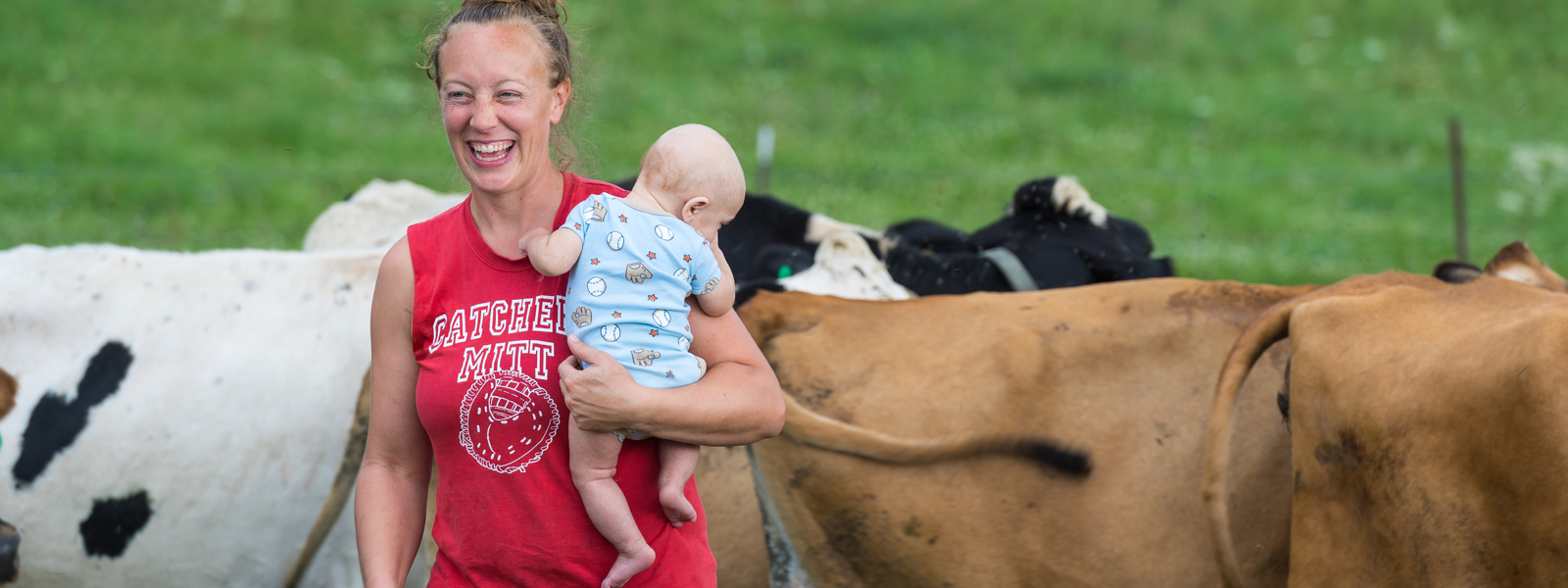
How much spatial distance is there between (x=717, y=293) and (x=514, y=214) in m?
0.30

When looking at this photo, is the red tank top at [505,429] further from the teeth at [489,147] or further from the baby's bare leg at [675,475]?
the teeth at [489,147]

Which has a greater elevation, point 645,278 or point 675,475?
point 645,278

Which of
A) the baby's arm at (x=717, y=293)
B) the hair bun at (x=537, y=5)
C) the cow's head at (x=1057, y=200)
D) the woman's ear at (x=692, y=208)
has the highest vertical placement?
the cow's head at (x=1057, y=200)

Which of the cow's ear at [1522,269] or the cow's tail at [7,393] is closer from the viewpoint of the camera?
the cow's ear at [1522,269]

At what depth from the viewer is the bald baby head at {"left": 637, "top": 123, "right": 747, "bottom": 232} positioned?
1581 millimetres

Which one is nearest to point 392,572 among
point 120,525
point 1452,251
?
point 120,525

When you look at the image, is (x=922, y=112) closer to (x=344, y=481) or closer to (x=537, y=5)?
(x=344, y=481)

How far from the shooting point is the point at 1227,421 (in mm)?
1973

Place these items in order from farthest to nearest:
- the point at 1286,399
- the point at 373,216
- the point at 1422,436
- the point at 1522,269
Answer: the point at 373,216 → the point at 1522,269 → the point at 1286,399 → the point at 1422,436

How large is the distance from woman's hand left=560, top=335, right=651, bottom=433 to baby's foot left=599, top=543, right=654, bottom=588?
0.59 ft

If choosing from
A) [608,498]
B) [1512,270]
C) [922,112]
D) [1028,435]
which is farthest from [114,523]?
[922,112]

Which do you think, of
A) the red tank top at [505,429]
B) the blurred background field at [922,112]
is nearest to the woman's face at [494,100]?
the red tank top at [505,429]

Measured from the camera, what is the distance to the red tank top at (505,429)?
1577 mm

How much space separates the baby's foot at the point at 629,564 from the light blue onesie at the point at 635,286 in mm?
227
